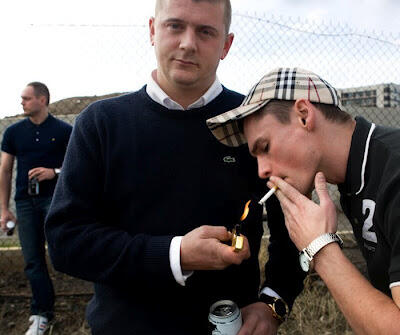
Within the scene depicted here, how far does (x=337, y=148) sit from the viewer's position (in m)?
1.43

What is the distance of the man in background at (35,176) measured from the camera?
12.4ft

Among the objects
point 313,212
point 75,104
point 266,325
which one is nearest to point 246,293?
point 266,325

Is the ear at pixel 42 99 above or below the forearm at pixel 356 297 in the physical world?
above

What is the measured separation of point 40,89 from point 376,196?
13.2 ft

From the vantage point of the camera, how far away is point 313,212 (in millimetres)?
1310

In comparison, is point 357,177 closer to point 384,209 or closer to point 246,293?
point 384,209

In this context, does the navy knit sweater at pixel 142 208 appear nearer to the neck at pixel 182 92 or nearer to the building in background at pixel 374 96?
the neck at pixel 182 92

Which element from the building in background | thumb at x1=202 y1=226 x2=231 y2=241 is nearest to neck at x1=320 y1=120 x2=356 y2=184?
thumb at x1=202 y1=226 x2=231 y2=241

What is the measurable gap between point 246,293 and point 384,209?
0.79m

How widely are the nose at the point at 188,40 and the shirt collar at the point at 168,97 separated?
8.1 inches

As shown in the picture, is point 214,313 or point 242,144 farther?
point 242,144

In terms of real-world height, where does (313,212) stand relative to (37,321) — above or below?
above

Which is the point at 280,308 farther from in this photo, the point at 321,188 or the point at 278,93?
the point at 278,93

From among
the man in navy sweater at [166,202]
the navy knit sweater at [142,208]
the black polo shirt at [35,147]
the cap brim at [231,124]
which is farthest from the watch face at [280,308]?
the black polo shirt at [35,147]
